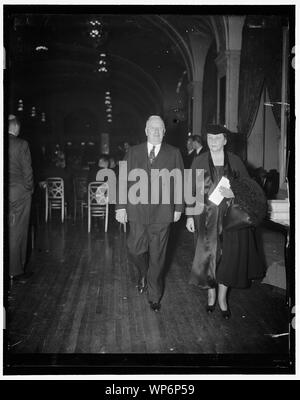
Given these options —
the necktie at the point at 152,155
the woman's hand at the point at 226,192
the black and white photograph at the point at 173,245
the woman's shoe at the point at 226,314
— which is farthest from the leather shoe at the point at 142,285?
the woman's hand at the point at 226,192

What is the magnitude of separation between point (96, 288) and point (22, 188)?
52.5 inches

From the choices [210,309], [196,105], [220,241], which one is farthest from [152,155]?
[196,105]

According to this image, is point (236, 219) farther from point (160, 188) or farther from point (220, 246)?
point (160, 188)

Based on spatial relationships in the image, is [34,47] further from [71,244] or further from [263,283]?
[263,283]

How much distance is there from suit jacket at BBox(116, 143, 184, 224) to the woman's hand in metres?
0.40

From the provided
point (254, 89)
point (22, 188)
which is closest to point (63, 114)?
point (254, 89)

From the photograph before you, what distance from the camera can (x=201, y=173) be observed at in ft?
12.4

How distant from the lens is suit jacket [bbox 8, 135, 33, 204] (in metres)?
4.51

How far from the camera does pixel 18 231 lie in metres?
4.71

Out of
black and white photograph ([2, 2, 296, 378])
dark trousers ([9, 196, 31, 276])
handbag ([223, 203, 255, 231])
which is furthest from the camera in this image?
dark trousers ([9, 196, 31, 276])

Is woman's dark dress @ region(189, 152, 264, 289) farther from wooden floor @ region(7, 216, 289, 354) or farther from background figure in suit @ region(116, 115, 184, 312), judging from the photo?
wooden floor @ region(7, 216, 289, 354)

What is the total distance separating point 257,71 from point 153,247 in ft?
12.8

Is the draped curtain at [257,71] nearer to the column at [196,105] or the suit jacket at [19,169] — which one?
the suit jacket at [19,169]

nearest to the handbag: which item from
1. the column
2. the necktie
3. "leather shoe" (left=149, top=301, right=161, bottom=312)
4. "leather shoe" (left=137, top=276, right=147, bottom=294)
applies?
the necktie
